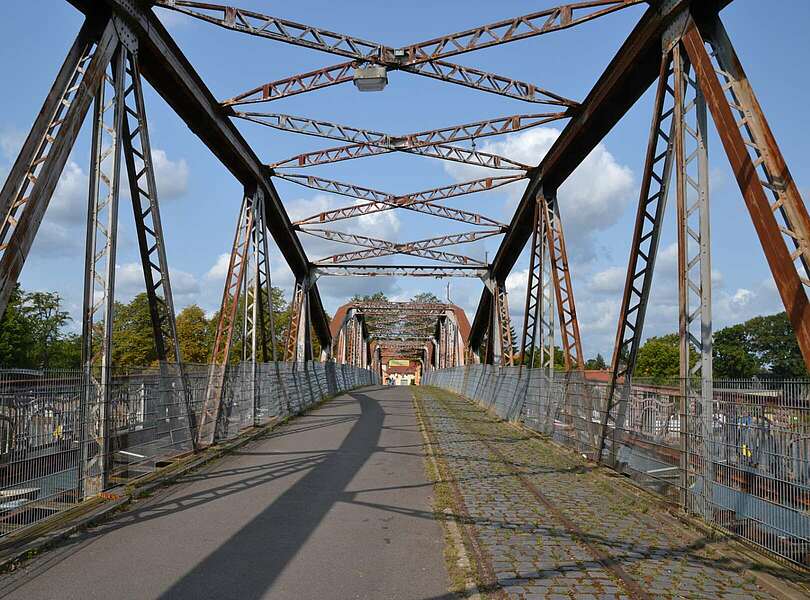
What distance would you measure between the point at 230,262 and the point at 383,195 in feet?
21.7

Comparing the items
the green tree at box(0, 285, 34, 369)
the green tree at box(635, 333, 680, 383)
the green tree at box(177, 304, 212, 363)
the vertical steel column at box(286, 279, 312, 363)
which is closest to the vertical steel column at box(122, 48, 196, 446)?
the vertical steel column at box(286, 279, 312, 363)

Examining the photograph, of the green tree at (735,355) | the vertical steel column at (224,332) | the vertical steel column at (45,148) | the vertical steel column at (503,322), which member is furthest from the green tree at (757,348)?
the vertical steel column at (45,148)

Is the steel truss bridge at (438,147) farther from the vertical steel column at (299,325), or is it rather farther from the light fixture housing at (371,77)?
the vertical steel column at (299,325)

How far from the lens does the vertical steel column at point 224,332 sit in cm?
1400

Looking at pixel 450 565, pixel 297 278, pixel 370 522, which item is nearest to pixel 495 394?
pixel 297 278

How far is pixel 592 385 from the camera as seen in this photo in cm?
1278

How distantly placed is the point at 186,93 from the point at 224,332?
5.86 m

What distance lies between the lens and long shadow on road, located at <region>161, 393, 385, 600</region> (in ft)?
18.4

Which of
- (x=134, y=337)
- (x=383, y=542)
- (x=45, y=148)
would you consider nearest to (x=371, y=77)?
(x=45, y=148)

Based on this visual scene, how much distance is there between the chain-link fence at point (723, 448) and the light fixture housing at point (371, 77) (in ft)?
21.7

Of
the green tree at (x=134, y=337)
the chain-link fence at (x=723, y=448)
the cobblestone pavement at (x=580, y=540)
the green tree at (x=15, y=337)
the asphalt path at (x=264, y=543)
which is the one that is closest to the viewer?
the asphalt path at (x=264, y=543)

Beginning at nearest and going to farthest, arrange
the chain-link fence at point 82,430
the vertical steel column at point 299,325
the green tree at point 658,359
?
1. the chain-link fence at point 82,430
2. the vertical steel column at point 299,325
3. the green tree at point 658,359

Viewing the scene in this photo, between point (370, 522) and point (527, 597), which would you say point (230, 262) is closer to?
point (370, 522)

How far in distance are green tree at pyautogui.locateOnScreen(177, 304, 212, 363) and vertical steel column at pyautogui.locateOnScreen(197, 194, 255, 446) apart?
47.0 meters
